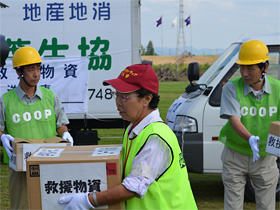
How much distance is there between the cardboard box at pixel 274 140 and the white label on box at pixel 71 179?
219 cm

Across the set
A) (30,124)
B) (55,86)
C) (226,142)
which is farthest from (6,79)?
(226,142)

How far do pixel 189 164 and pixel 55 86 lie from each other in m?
3.95

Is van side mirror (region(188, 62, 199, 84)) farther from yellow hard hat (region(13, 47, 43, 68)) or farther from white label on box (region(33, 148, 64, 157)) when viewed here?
white label on box (region(33, 148, 64, 157))

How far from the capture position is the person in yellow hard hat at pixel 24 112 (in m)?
4.50

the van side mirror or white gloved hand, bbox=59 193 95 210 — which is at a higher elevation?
the van side mirror

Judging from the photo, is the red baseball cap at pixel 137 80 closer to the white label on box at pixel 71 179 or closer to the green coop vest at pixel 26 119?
the white label on box at pixel 71 179

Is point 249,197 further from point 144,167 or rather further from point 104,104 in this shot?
point 144,167

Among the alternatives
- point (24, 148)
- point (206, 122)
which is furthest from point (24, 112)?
point (206, 122)

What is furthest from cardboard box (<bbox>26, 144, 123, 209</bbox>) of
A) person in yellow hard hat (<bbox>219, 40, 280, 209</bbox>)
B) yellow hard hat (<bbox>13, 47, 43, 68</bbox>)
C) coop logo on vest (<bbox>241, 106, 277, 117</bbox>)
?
coop logo on vest (<bbox>241, 106, 277, 117</bbox>)

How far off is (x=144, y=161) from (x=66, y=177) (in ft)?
1.36

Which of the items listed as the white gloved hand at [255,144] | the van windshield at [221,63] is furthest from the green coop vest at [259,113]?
the van windshield at [221,63]

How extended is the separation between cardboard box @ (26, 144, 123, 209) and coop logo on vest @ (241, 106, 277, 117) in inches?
96.1

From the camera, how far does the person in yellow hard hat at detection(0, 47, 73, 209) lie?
450 cm

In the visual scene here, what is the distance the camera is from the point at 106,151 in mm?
2664
